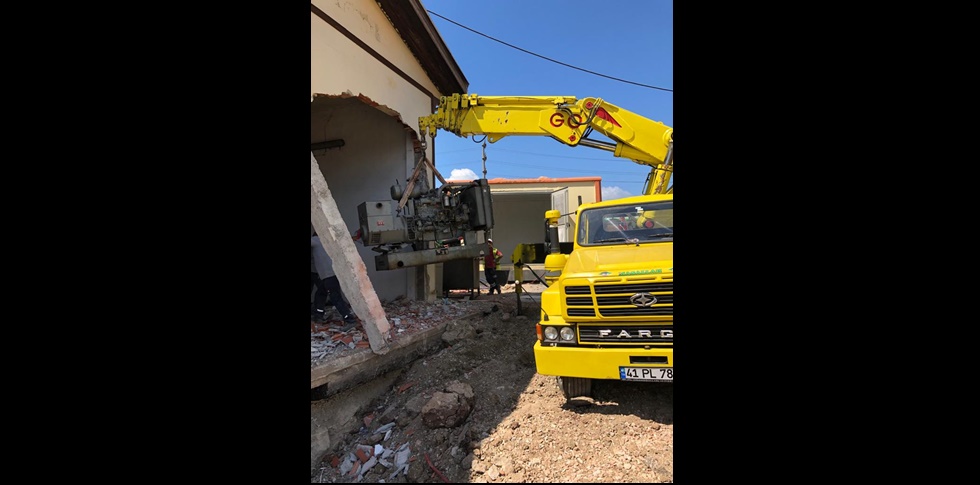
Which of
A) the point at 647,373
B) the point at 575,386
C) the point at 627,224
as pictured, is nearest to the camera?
the point at 647,373

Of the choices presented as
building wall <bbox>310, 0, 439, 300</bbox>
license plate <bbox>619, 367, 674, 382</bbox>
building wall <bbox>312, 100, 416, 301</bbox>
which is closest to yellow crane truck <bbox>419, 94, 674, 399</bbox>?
license plate <bbox>619, 367, 674, 382</bbox>

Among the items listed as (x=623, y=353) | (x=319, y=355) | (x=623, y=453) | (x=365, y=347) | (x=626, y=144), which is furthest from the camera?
(x=626, y=144)

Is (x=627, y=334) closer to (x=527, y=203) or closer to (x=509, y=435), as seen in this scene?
(x=509, y=435)

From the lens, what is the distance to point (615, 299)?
3416 millimetres

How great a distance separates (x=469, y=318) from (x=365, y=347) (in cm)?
229

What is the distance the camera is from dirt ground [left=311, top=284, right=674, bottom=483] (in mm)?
2980

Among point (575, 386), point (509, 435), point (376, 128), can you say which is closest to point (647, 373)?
point (575, 386)

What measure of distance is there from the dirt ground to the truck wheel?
0.07 m

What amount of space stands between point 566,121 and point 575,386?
13.8ft

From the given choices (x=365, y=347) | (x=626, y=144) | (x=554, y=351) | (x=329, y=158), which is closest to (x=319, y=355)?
(x=365, y=347)

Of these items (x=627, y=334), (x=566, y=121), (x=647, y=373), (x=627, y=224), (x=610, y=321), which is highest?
(x=566, y=121)

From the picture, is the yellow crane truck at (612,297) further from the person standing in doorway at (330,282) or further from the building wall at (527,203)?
the building wall at (527,203)

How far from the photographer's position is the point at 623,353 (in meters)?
3.34
